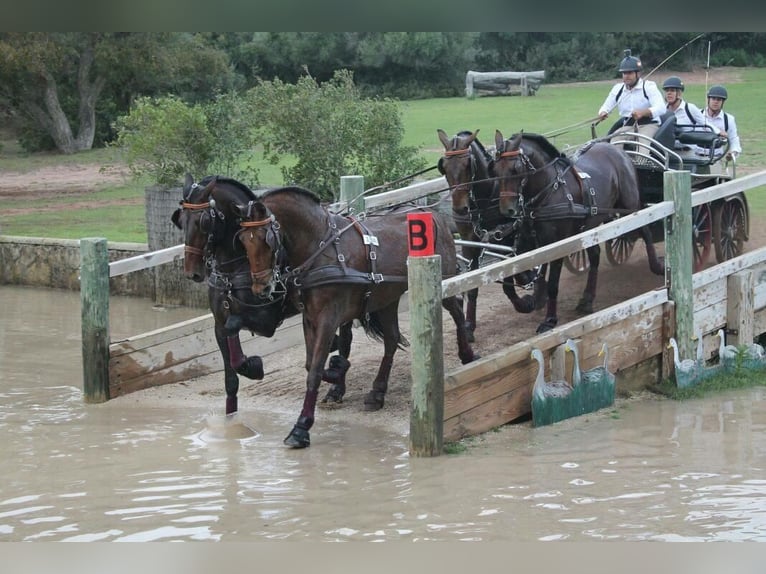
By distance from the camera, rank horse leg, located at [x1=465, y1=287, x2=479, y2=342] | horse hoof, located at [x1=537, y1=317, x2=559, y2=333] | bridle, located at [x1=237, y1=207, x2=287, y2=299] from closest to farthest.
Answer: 1. bridle, located at [x1=237, y1=207, x2=287, y2=299]
2. horse hoof, located at [x1=537, y1=317, x2=559, y2=333]
3. horse leg, located at [x1=465, y1=287, x2=479, y2=342]

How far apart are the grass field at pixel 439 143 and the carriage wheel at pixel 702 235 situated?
383 centimetres

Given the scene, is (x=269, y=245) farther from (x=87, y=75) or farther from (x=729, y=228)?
(x=87, y=75)

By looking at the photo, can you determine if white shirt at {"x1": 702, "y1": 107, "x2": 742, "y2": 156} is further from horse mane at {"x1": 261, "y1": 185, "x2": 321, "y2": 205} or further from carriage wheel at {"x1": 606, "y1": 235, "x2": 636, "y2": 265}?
horse mane at {"x1": 261, "y1": 185, "x2": 321, "y2": 205}

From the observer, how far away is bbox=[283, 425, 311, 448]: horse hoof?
7.66 metres

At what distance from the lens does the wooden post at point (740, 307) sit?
9.84 metres

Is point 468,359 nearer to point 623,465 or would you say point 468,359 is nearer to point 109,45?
point 623,465

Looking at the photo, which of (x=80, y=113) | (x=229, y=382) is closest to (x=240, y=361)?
(x=229, y=382)

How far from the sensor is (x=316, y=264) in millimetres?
7695

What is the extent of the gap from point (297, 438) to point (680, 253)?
383 cm

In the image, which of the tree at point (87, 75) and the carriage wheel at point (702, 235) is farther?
the tree at point (87, 75)

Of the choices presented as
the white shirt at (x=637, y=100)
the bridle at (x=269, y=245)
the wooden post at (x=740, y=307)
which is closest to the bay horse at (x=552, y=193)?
the wooden post at (x=740, y=307)


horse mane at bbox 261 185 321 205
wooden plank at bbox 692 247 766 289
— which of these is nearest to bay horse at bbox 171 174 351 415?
horse mane at bbox 261 185 321 205

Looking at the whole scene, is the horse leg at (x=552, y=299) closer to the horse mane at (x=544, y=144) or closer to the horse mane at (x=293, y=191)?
the horse mane at (x=544, y=144)

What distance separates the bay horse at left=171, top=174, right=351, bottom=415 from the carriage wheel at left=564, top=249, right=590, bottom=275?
496 cm
